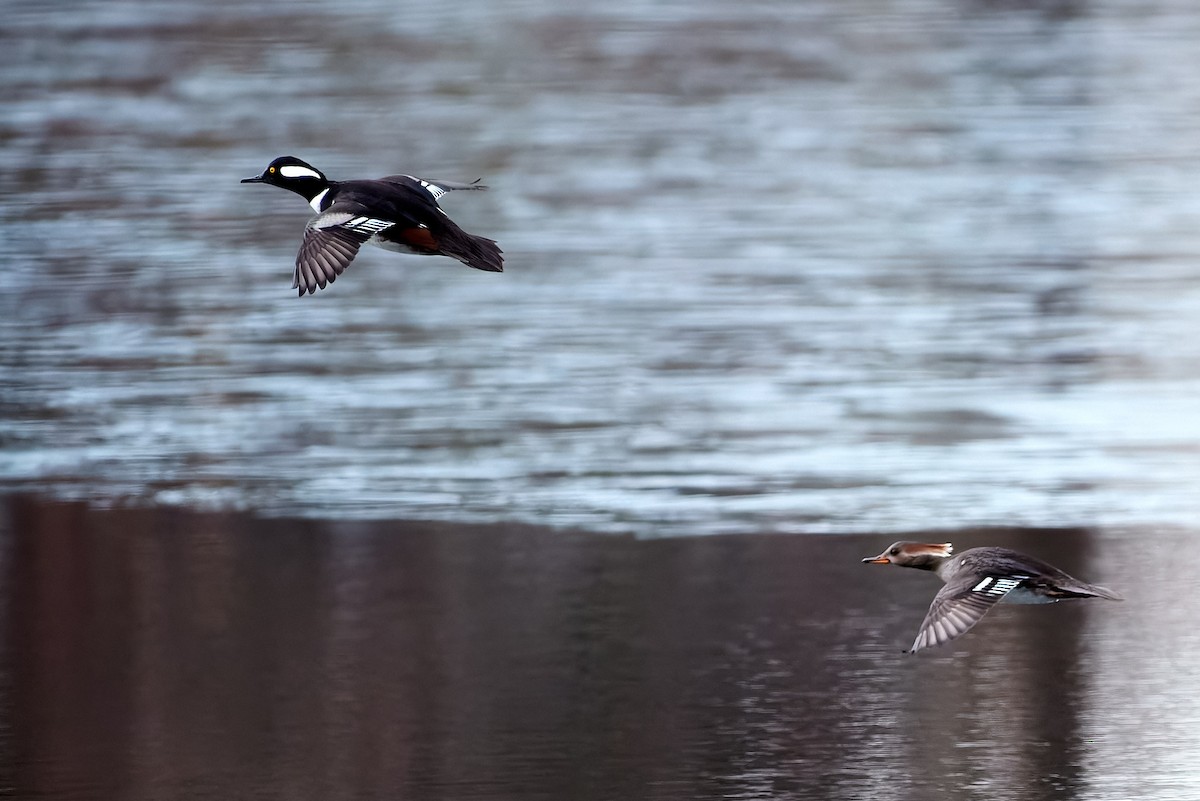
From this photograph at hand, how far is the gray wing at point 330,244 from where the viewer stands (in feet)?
15.3

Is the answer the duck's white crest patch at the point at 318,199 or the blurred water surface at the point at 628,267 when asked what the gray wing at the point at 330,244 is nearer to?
the duck's white crest patch at the point at 318,199

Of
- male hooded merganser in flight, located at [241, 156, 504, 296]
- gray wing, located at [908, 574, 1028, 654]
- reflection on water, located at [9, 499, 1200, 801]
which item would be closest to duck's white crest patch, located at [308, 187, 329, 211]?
male hooded merganser in flight, located at [241, 156, 504, 296]

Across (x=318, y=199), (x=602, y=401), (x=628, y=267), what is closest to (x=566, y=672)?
(x=318, y=199)

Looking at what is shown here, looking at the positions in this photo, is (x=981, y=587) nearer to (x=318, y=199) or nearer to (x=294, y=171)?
(x=318, y=199)

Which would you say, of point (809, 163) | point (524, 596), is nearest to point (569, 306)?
point (809, 163)

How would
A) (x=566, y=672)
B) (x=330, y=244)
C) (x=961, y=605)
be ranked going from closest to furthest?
(x=961, y=605) < (x=330, y=244) < (x=566, y=672)

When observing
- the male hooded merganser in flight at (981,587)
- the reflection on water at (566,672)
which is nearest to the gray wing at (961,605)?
the male hooded merganser in flight at (981,587)

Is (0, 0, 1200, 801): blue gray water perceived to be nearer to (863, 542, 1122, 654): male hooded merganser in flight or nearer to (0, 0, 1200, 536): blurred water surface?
(0, 0, 1200, 536): blurred water surface

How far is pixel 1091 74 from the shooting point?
13969mm

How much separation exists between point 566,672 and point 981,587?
5.70ft

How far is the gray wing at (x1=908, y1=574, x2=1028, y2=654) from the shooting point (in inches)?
163

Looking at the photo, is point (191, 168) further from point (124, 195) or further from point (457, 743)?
point (457, 743)

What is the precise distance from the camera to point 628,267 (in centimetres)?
1095

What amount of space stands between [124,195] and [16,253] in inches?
35.8
